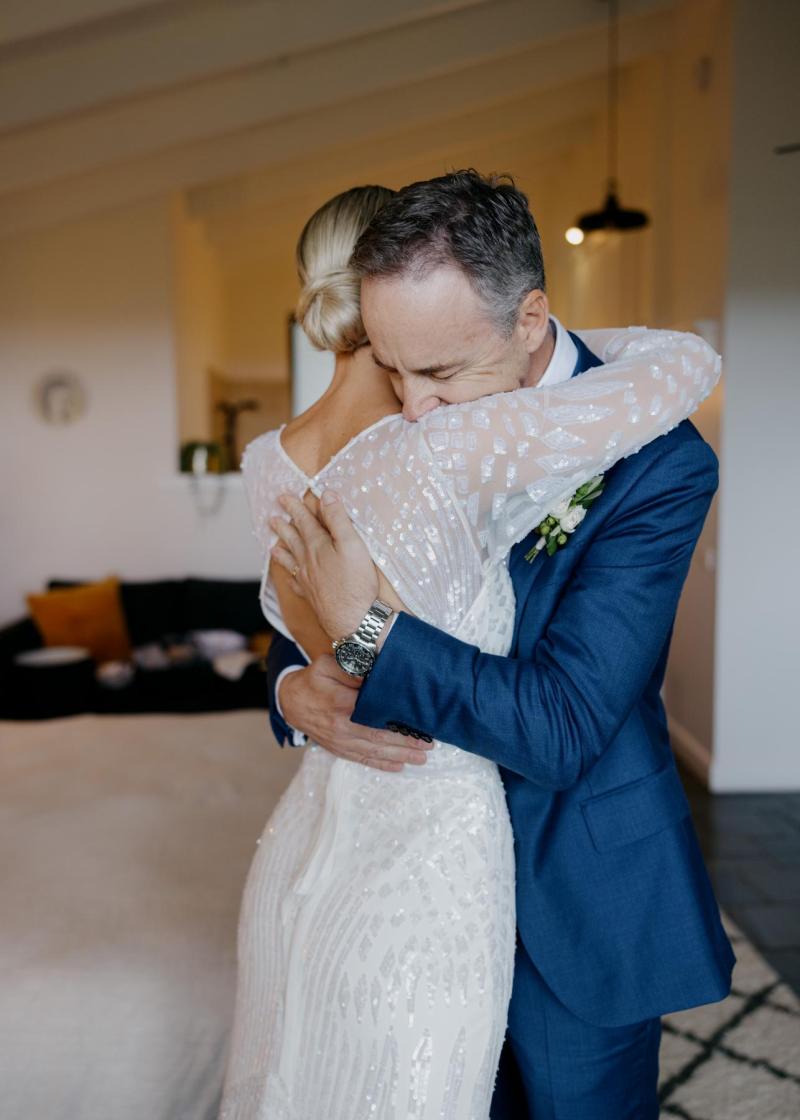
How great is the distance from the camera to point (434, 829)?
4.29 ft

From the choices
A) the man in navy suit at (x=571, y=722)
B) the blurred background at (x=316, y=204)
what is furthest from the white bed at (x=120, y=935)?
the man in navy suit at (x=571, y=722)

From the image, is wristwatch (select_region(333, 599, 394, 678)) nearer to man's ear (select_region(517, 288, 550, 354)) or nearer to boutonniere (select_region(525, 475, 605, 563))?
boutonniere (select_region(525, 475, 605, 563))

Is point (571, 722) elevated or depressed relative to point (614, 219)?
depressed

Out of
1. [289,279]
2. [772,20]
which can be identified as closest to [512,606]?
[772,20]

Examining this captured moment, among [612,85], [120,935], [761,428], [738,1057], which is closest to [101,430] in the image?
[612,85]

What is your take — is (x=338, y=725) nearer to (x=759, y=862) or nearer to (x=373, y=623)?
(x=373, y=623)

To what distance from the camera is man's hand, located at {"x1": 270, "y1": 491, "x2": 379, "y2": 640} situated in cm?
124

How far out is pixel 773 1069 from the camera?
2.68m

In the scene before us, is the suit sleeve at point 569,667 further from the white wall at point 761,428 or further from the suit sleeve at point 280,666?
the white wall at point 761,428

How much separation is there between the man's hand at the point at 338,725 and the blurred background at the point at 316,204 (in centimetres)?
128

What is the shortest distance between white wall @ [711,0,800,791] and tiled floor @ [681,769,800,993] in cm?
24

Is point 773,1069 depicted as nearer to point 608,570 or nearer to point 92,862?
point 92,862

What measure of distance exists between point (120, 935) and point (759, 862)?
9.37 feet

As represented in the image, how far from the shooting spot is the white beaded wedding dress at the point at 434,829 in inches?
47.9
